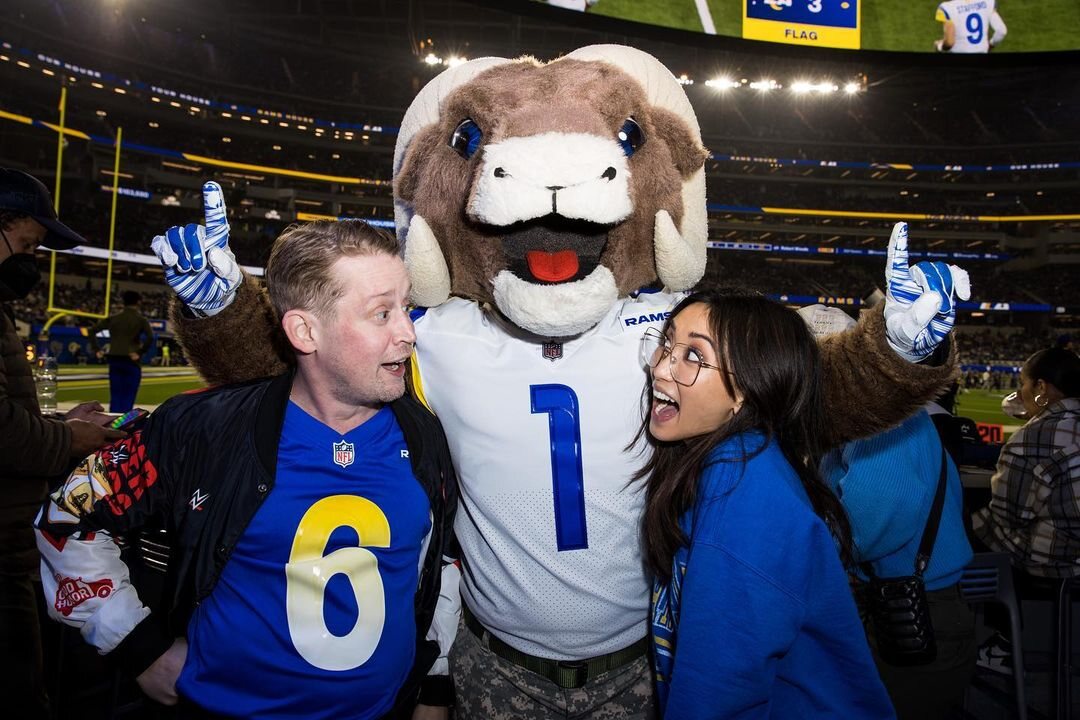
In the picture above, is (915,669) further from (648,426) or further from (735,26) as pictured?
(735,26)

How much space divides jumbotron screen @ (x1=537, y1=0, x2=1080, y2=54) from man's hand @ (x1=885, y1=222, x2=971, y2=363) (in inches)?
174

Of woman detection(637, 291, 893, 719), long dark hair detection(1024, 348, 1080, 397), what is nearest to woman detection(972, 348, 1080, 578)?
long dark hair detection(1024, 348, 1080, 397)

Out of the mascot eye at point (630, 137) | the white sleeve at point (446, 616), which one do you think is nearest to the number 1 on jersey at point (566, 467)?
the white sleeve at point (446, 616)

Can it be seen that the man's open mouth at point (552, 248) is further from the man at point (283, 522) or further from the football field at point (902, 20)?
the football field at point (902, 20)

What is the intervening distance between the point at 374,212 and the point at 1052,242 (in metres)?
36.7

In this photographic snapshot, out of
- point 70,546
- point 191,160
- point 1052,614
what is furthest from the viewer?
point 191,160

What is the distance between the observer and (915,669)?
7.42 feet

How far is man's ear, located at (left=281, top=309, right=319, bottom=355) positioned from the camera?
1611 mm

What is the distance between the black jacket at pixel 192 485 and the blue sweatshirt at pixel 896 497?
1385 mm

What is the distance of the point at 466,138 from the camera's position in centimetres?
190

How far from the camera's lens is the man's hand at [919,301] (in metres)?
1.38

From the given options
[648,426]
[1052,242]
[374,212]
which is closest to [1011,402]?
[648,426]

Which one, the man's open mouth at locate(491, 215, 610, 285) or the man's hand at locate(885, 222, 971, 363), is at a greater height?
the man's open mouth at locate(491, 215, 610, 285)

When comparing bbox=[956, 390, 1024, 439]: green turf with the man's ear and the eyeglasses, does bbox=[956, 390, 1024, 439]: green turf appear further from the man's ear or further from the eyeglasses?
the man's ear
